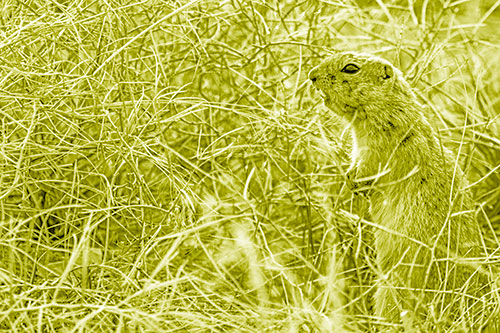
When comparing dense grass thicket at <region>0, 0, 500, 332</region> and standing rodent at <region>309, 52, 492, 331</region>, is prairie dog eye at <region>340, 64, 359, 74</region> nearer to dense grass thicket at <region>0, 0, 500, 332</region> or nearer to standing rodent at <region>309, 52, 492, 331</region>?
standing rodent at <region>309, 52, 492, 331</region>

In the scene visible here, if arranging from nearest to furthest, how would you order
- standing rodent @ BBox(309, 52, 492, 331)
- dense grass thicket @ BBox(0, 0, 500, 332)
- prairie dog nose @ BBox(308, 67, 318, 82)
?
dense grass thicket @ BBox(0, 0, 500, 332), standing rodent @ BBox(309, 52, 492, 331), prairie dog nose @ BBox(308, 67, 318, 82)

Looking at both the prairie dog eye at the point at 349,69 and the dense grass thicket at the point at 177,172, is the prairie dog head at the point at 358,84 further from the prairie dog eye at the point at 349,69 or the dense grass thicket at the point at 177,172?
the dense grass thicket at the point at 177,172

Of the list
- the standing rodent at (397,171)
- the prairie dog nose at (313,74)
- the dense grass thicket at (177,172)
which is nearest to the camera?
the dense grass thicket at (177,172)

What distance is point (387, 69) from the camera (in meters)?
3.14

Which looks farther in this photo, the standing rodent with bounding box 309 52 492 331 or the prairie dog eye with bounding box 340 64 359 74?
the prairie dog eye with bounding box 340 64 359 74

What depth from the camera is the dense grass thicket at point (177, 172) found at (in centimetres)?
236

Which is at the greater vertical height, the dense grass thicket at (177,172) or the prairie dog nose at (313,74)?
the prairie dog nose at (313,74)

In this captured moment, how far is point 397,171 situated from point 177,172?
802mm

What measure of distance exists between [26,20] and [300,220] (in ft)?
4.00

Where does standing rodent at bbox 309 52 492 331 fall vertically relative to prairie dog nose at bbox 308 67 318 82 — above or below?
below

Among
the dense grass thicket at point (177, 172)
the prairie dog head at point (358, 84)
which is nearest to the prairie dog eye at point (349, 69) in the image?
the prairie dog head at point (358, 84)

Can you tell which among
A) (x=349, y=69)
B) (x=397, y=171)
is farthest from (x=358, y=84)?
(x=397, y=171)

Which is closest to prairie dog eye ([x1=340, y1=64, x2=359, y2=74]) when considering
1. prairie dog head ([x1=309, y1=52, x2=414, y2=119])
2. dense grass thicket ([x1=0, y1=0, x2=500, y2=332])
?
prairie dog head ([x1=309, y1=52, x2=414, y2=119])

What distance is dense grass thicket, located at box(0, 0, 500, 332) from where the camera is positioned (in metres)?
2.36
